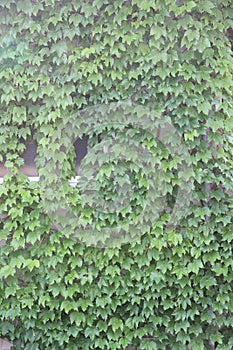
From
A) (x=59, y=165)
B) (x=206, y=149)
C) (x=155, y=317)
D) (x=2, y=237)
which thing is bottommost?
(x=155, y=317)

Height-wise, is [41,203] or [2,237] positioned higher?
[41,203]

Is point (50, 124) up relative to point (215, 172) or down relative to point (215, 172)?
up

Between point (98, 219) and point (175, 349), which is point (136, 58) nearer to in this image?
point (98, 219)

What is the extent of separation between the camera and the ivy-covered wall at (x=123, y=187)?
9.50ft

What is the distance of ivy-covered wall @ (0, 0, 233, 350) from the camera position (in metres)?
2.89

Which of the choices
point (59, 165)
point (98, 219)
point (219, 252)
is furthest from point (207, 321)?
point (59, 165)

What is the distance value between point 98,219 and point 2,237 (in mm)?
710

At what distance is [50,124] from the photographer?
9.89 ft

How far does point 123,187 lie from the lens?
2.95 m

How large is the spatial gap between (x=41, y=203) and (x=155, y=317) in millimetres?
1153

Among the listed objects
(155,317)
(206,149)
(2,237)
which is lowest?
(155,317)

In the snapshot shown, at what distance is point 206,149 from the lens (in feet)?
9.64

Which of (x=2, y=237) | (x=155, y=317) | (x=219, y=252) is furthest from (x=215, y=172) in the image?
(x=2, y=237)

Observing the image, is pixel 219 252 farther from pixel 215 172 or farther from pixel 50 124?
pixel 50 124
